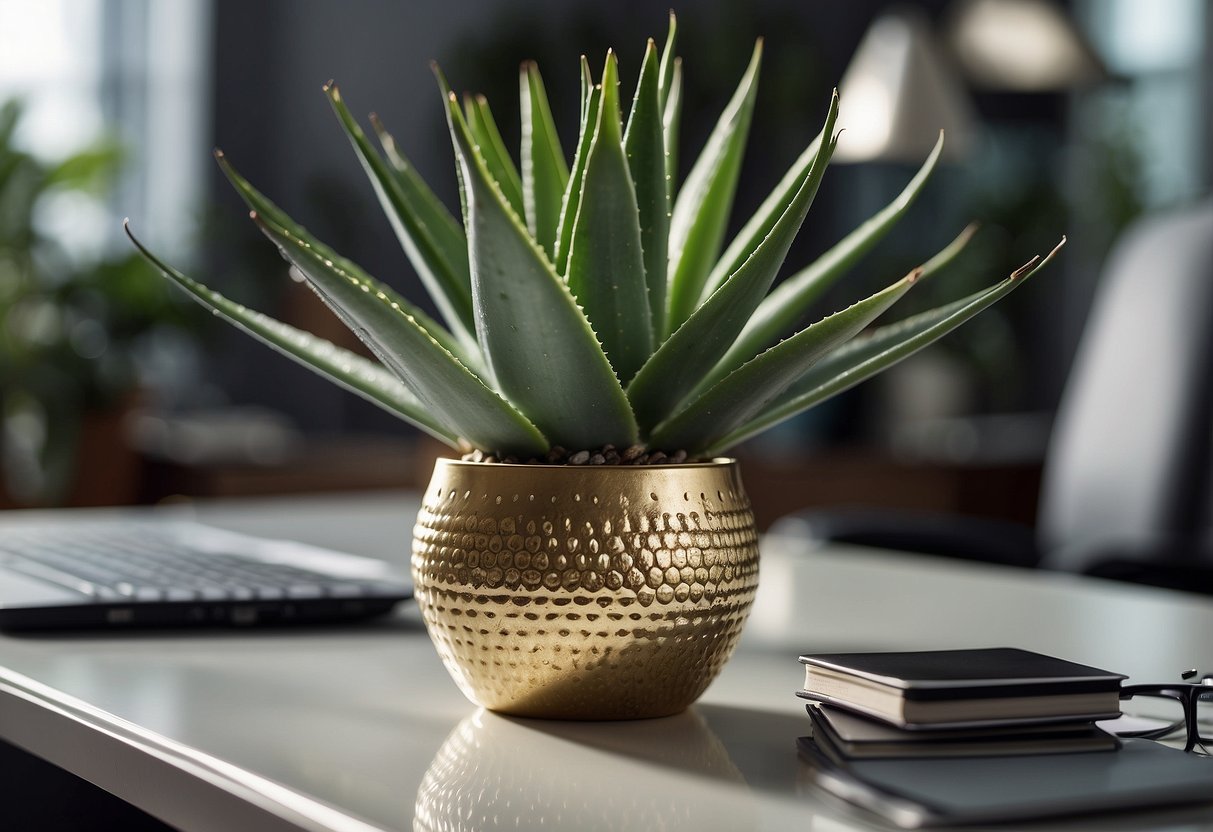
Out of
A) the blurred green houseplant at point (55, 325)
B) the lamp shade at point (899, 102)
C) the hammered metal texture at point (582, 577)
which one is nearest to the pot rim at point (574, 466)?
the hammered metal texture at point (582, 577)

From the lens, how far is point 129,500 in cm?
417

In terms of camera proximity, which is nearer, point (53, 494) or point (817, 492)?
point (817, 492)

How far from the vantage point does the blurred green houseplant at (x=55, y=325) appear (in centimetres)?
389

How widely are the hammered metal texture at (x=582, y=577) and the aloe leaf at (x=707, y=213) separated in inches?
3.9

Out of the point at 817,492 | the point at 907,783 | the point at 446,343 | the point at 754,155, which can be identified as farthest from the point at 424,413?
the point at 754,155

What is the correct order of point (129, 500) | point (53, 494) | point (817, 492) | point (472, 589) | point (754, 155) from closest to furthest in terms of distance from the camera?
1. point (472, 589)
2. point (817, 492)
3. point (53, 494)
4. point (129, 500)
5. point (754, 155)

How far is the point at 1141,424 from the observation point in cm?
196

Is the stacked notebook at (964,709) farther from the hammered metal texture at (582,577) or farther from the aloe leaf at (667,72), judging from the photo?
the aloe leaf at (667,72)

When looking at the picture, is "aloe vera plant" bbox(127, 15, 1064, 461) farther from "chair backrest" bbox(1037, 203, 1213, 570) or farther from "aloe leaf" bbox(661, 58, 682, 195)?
"chair backrest" bbox(1037, 203, 1213, 570)

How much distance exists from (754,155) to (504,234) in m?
5.43

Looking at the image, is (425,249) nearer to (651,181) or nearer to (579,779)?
(651,181)

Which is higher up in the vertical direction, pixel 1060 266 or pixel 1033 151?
pixel 1033 151

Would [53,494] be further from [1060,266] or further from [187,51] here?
[1060,266]

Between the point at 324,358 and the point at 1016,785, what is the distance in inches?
13.1
